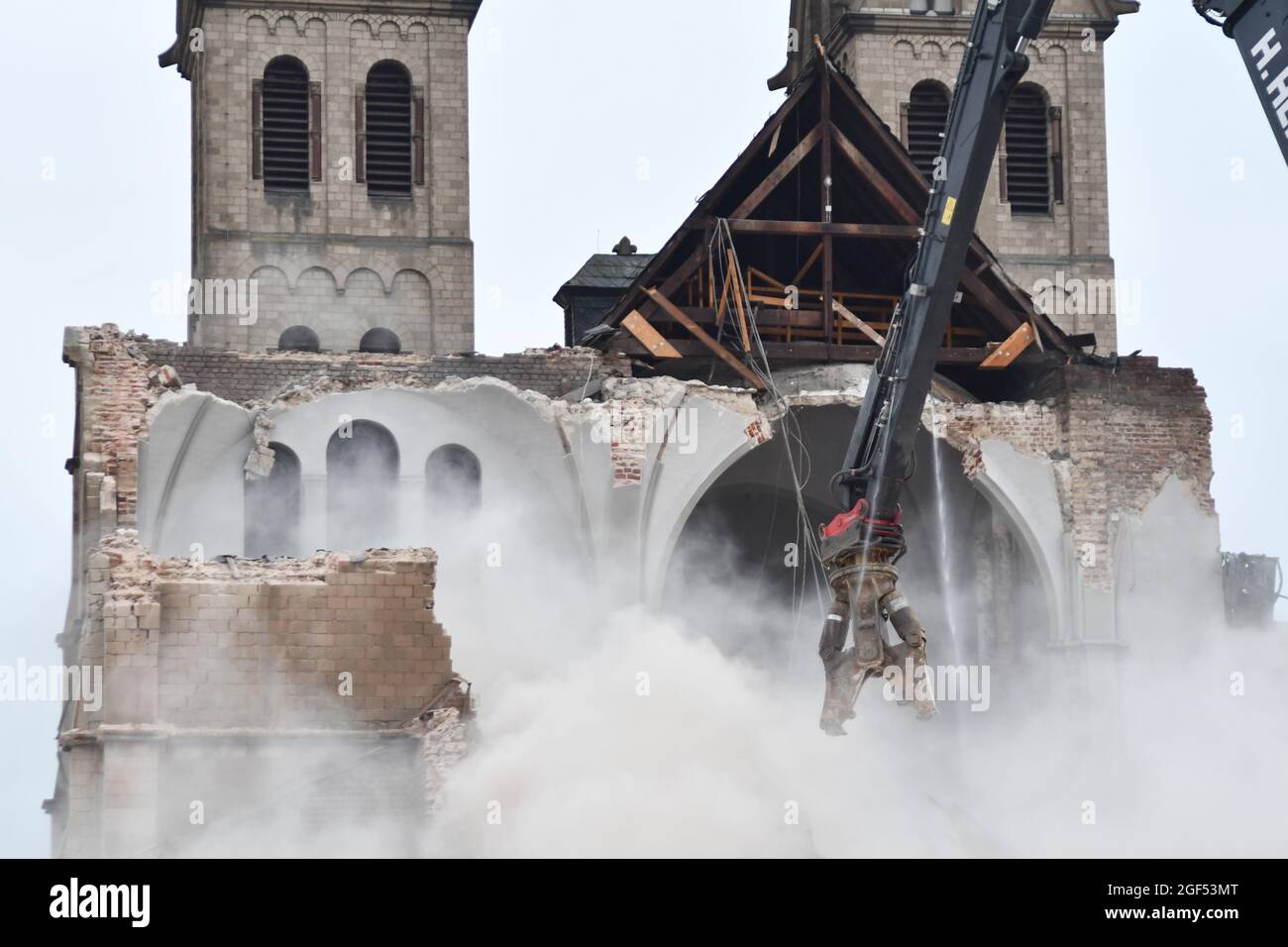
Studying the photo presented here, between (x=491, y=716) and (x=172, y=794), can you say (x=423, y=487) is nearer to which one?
(x=491, y=716)

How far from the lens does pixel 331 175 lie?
41.7 metres

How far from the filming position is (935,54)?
142 ft

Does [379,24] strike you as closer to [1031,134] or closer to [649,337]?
[1031,134]

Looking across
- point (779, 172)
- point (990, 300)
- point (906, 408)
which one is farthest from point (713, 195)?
point (906, 408)

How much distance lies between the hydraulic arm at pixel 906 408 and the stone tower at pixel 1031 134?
16513 millimetres

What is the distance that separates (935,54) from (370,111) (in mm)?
8939

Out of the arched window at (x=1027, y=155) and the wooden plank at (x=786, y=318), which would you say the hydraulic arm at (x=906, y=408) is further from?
the arched window at (x=1027, y=155)

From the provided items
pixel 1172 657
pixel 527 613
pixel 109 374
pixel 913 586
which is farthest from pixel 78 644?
pixel 1172 657

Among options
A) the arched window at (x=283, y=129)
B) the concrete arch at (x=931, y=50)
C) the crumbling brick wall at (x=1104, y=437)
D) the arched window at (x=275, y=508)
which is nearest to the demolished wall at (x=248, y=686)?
the arched window at (x=275, y=508)

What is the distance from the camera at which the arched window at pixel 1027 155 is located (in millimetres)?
43062

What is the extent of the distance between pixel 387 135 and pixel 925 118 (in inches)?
333

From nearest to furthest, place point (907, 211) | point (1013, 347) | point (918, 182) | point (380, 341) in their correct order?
point (1013, 347) < point (918, 182) < point (907, 211) < point (380, 341)

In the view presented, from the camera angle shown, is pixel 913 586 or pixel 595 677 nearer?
pixel 595 677

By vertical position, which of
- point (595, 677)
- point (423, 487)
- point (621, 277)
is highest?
point (621, 277)
